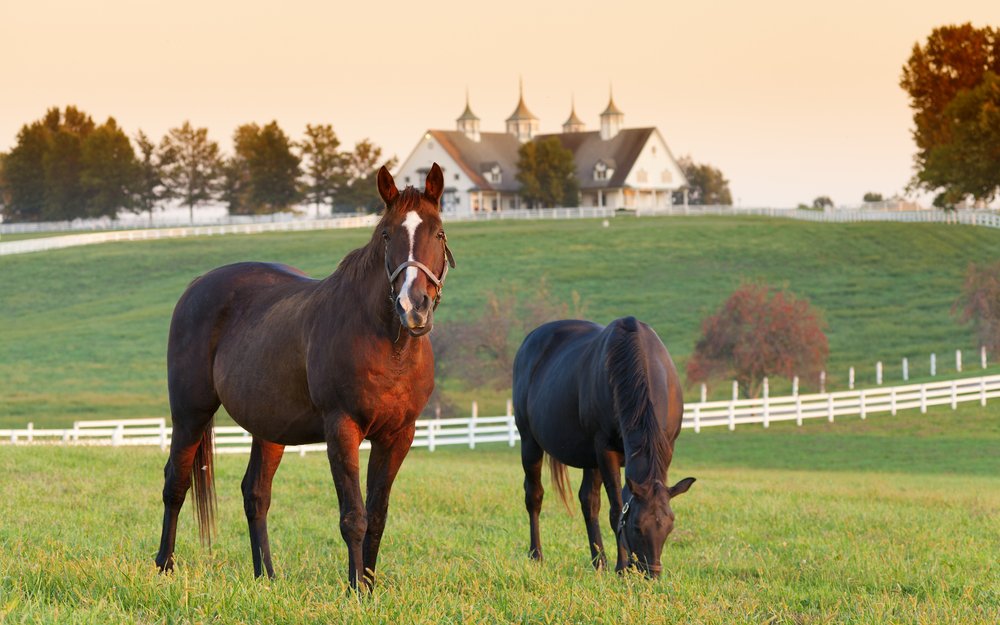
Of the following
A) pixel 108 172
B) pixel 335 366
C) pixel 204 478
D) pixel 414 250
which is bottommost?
pixel 204 478

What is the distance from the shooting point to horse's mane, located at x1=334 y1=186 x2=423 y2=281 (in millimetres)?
6449

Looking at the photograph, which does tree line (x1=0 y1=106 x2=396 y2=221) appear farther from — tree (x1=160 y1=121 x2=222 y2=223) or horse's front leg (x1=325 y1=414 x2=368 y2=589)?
horse's front leg (x1=325 y1=414 x2=368 y2=589)

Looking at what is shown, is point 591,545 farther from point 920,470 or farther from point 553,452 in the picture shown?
point 920,470

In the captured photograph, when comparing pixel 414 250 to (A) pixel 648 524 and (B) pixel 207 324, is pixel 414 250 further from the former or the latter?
(B) pixel 207 324

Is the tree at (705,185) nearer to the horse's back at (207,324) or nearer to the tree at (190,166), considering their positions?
the tree at (190,166)

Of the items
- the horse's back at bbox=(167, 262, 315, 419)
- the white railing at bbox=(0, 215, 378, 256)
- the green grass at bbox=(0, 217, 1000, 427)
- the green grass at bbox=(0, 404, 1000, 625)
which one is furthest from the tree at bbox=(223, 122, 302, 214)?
the horse's back at bbox=(167, 262, 315, 419)

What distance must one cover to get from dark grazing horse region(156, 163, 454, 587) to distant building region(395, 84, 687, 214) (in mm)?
94094

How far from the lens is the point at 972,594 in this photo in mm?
7266

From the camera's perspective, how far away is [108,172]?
343ft

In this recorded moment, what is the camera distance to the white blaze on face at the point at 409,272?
606 cm

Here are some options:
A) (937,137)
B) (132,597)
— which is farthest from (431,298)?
(937,137)

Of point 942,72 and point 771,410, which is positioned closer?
point 771,410

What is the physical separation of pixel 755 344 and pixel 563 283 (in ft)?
65.8

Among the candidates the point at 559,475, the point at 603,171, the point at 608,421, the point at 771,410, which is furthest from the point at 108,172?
the point at 608,421
